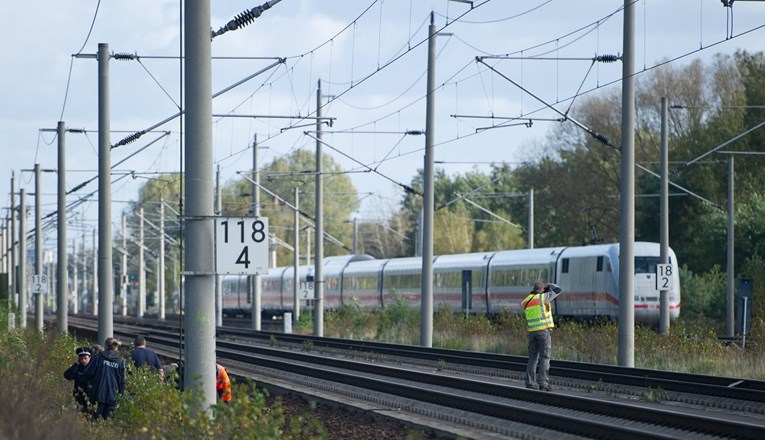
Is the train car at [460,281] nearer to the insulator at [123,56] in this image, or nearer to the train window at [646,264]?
the train window at [646,264]

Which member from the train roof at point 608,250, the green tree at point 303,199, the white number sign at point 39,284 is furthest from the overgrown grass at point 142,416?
the green tree at point 303,199

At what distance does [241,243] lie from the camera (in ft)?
44.2

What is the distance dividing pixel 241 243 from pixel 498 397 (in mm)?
9840

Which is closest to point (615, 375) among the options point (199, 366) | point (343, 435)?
point (343, 435)

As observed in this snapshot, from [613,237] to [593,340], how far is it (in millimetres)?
41062

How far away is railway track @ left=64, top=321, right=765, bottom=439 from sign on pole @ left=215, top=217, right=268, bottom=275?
15.2 feet

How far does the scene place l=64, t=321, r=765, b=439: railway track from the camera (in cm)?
1633

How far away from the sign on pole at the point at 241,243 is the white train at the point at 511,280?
20.5 metres

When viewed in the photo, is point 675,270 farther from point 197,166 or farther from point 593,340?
point 197,166

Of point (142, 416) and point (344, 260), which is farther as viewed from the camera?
point (344, 260)

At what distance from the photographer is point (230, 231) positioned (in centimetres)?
1348

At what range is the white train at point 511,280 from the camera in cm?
4259

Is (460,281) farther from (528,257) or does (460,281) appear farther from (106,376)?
(106,376)

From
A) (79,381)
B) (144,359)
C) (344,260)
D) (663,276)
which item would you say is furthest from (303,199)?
(79,381)
